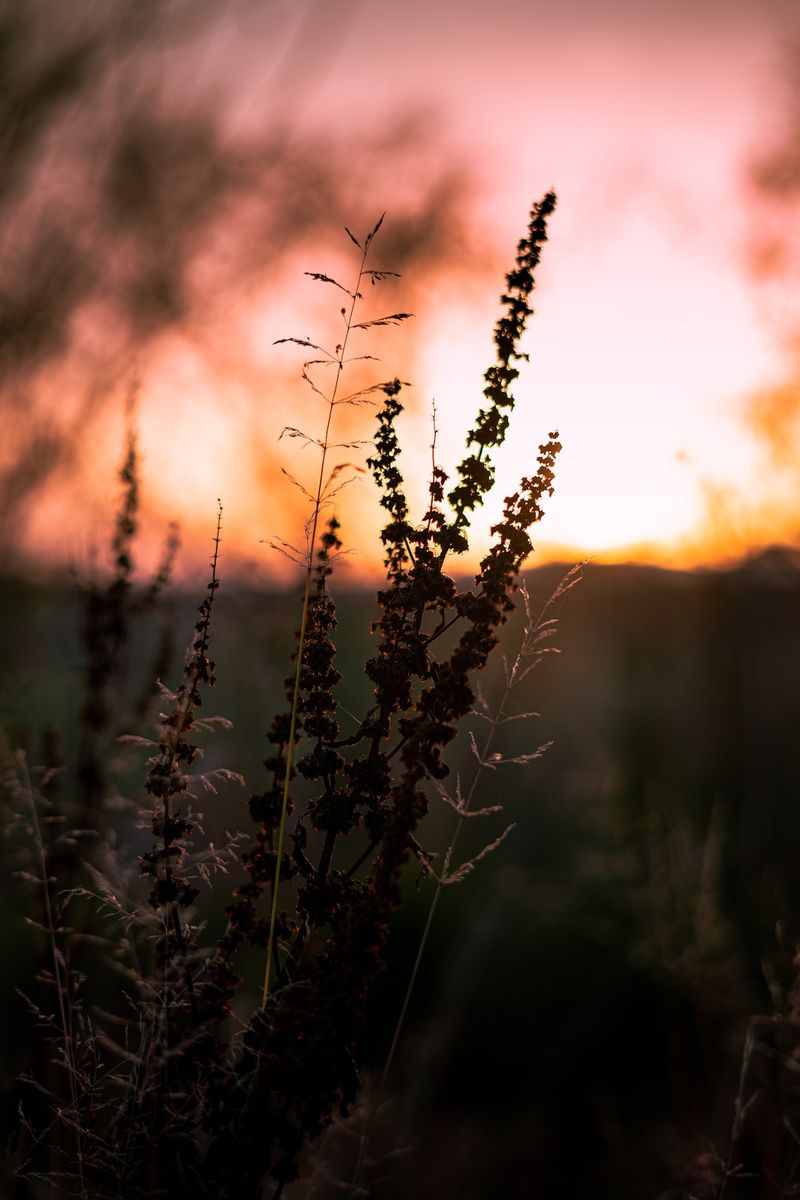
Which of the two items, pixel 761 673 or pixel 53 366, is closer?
pixel 53 366

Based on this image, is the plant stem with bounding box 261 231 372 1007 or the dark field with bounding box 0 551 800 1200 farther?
the dark field with bounding box 0 551 800 1200

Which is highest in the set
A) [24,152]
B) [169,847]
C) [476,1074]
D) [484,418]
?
[24,152]

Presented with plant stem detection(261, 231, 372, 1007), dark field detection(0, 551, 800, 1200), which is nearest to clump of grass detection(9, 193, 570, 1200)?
plant stem detection(261, 231, 372, 1007)

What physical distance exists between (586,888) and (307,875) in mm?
4404

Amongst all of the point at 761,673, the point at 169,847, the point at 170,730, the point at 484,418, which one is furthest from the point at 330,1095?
the point at 761,673

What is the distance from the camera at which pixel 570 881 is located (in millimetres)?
5230

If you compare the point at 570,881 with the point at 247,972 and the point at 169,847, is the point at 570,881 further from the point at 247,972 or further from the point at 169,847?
the point at 169,847

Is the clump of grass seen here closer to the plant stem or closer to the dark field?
the plant stem

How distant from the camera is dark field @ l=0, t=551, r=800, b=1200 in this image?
145 inches

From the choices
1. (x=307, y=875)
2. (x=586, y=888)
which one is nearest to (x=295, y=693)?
Result: (x=307, y=875)

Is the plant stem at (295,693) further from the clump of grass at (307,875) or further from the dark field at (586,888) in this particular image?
the dark field at (586,888)

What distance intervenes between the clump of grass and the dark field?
1.65m

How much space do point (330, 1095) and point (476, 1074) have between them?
3.93m

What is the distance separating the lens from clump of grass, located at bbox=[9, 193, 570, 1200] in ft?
3.67
